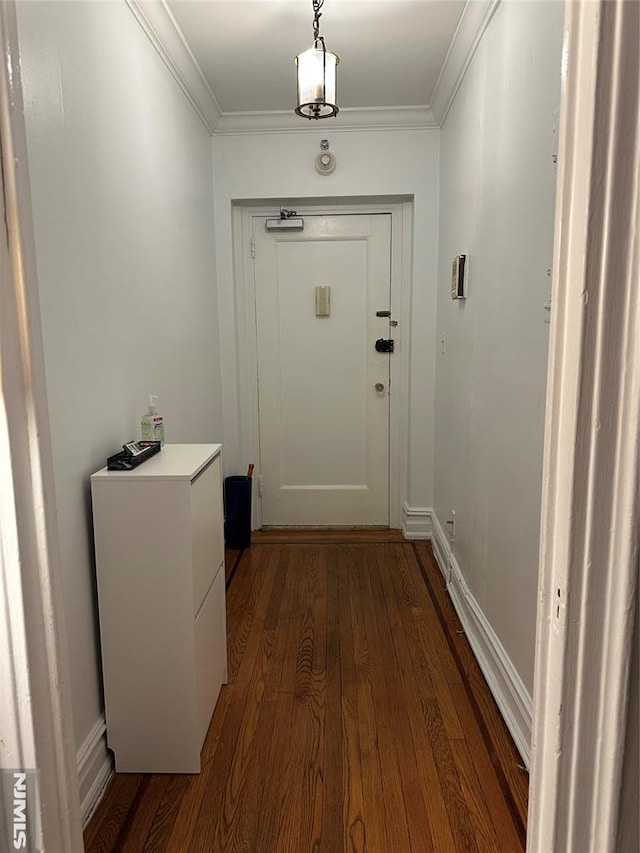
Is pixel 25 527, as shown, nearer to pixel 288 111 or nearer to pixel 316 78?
pixel 316 78

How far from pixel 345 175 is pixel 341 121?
28 cm

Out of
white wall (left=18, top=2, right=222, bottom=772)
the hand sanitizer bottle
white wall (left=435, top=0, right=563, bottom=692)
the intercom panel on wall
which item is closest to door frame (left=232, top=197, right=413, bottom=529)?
white wall (left=435, top=0, right=563, bottom=692)

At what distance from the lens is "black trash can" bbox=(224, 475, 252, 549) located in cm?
326

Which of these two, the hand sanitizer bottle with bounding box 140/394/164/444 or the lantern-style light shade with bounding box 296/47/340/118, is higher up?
the lantern-style light shade with bounding box 296/47/340/118

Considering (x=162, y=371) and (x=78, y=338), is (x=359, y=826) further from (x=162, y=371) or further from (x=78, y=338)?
(x=162, y=371)

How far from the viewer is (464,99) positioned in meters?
2.45

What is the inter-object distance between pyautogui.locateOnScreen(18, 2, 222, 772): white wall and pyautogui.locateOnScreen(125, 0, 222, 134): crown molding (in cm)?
4

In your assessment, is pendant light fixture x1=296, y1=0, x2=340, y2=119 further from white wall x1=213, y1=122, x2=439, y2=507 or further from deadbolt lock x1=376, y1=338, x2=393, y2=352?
deadbolt lock x1=376, y1=338, x2=393, y2=352

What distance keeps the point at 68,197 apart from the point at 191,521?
36.1 inches

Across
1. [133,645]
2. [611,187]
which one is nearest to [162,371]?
[133,645]

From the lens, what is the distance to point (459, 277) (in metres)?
2.48

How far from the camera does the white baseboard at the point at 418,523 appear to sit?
3434 millimetres

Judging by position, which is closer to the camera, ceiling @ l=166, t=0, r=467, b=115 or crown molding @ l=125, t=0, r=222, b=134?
crown molding @ l=125, t=0, r=222, b=134

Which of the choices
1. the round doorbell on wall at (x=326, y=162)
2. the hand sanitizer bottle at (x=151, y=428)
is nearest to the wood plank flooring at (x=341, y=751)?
the hand sanitizer bottle at (x=151, y=428)
